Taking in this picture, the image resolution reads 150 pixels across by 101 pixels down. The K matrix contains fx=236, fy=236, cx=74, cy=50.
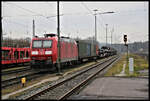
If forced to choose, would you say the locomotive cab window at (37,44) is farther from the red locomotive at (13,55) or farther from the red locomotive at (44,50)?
the red locomotive at (13,55)

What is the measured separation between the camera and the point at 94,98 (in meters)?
9.16

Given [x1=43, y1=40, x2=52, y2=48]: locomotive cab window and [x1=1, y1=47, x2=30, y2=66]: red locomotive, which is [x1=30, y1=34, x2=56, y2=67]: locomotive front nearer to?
[x1=43, y1=40, x2=52, y2=48]: locomotive cab window

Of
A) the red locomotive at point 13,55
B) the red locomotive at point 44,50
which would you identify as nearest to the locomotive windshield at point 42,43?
the red locomotive at point 44,50

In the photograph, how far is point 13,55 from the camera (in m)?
28.6

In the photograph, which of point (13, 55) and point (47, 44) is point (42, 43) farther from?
point (13, 55)

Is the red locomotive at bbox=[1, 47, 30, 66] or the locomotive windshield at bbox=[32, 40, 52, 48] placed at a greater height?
the locomotive windshield at bbox=[32, 40, 52, 48]

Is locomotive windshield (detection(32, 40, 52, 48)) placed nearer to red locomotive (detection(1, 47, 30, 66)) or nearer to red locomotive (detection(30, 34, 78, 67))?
red locomotive (detection(30, 34, 78, 67))

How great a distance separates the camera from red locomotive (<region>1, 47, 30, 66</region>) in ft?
85.8

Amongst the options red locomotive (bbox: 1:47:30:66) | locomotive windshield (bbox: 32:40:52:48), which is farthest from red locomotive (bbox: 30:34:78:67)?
red locomotive (bbox: 1:47:30:66)

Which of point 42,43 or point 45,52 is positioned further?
point 42,43

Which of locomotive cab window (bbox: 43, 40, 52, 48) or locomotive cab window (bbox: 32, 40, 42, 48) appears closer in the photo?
locomotive cab window (bbox: 43, 40, 52, 48)

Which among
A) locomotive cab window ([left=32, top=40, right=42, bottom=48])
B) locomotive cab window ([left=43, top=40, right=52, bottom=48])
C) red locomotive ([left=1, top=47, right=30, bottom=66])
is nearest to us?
locomotive cab window ([left=43, top=40, right=52, bottom=48])

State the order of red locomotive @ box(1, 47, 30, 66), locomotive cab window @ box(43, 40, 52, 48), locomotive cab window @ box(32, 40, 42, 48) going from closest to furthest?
locomotive cab window @ box(43, 40, 52, 48) < locomotive cab window @ box(32, 40, 42, 48) < red locomotive @ box(1, 47, 30, 66)

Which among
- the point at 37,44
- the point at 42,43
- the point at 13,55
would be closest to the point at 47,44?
the point at 42,43
